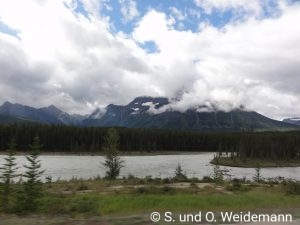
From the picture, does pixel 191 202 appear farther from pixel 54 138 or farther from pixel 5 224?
pixel 54 138

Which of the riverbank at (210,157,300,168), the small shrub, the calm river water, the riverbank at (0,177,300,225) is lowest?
the riverbank at (0,177,300,225)

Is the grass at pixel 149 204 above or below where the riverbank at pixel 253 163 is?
below

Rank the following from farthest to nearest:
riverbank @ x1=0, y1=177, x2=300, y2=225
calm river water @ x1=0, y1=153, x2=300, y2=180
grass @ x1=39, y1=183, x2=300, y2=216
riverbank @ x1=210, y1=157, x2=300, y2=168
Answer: riverbank @ x1=210, y1=157, x2=300, y2=168 < calm river water @ x1=0, y1=153, x2=300, y2=180 < grass @ x1=39, y1=183, x2=300, y2=216 < riverbank @ x1=0, y1=177, x2=300, y2=225

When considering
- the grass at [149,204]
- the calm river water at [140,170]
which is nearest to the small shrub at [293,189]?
the grass at [149,204]

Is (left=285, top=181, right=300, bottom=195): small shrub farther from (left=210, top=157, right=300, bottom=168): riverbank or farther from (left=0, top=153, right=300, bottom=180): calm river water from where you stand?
(left=210, top=157, right=300, bottom=168): riverbank

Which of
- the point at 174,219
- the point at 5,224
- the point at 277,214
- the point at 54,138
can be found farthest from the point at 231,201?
the point at 54,138

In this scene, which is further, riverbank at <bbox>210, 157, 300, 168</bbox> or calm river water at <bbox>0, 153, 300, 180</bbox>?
riverbank at <bbox>210, 157, 300, 168</bbox>

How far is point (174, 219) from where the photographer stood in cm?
2202

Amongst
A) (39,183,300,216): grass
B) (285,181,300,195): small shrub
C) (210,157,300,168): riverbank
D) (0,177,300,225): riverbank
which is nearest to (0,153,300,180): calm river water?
(210,157,300,168): riverbank

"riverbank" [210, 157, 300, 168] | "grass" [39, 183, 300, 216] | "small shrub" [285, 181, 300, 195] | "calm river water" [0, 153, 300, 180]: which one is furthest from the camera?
"riverbank" [210, 157, 300, 168]

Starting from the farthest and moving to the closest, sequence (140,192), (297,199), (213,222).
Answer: (140,192) < (297,199) < (213,222)

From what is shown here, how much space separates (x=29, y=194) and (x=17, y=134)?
172m

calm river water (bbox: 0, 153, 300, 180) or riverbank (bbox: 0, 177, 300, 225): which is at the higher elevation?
calm river water (bbox: 0, 153, 300, 180)

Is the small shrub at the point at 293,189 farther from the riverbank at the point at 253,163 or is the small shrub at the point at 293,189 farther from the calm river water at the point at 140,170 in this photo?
the riverbank at the point at 253,163
